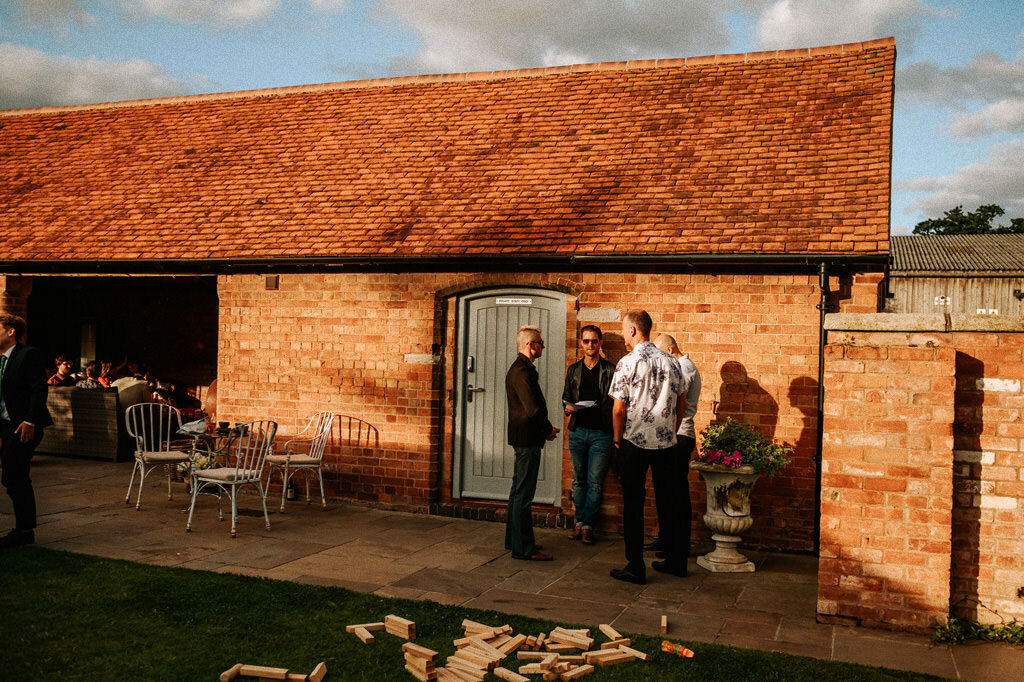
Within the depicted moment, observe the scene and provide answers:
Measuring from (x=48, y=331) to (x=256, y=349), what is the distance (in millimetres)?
7310

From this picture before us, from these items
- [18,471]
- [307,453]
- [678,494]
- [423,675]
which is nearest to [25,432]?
[18,471]

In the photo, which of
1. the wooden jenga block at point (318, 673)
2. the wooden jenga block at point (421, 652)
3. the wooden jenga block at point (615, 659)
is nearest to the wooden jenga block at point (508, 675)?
the wooden jenga block at point (421, 652)

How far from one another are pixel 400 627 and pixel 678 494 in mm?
2953

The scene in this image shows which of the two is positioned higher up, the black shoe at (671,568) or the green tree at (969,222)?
the green tree at (969,222)

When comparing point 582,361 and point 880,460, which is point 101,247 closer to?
point 582,361

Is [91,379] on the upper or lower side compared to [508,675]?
upper

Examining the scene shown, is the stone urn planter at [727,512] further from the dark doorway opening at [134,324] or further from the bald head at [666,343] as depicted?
the dark doorway opening at [134,324]

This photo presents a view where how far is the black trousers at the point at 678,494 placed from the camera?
23.2ft

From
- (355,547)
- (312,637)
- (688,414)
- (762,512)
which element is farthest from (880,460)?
(355,547)

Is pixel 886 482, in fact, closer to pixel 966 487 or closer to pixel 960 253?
pixel 966 487

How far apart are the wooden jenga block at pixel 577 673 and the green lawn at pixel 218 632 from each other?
0.16ft

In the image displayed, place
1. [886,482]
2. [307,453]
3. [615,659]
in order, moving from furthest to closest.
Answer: [307,453], [886,482], [615,659]

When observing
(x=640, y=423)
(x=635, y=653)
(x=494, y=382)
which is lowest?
(x=635, y=653)

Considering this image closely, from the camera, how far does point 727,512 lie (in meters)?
7.34
